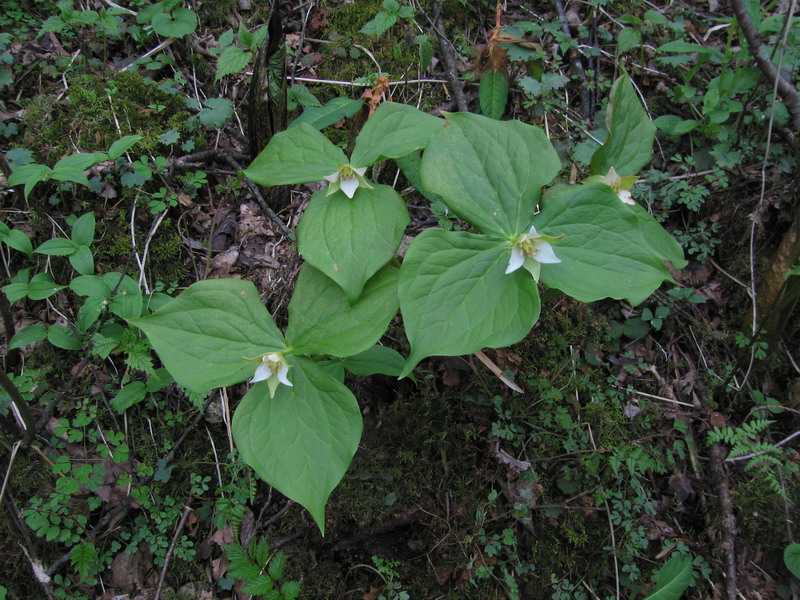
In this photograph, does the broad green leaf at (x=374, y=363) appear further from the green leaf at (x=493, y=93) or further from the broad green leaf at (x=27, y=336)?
the green leaf at (x=493, y=93)

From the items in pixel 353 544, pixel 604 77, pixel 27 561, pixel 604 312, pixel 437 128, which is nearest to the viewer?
pixel 437 128

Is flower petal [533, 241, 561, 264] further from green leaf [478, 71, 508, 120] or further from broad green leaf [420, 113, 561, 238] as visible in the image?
green leaf [478, 71, 508, 120]

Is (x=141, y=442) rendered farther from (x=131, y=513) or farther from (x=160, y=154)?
(x=160, y=154)

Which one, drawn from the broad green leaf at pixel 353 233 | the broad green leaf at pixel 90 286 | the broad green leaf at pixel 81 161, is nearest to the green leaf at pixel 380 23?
the broad green leaf at pixel 353 233

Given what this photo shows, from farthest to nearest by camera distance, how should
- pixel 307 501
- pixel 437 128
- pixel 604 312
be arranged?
pixel 604 312, pixel 437 128, pixel 307 501

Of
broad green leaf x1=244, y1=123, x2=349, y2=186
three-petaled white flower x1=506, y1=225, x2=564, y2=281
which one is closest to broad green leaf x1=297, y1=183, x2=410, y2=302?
broad green leaf x1=244, y1=123, x2=349, y2=186

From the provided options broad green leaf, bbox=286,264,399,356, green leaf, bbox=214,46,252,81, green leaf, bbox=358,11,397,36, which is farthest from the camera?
green leaf, bbox=358,11,397,36

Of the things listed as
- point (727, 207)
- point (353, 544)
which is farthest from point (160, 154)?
point (727, 207)
